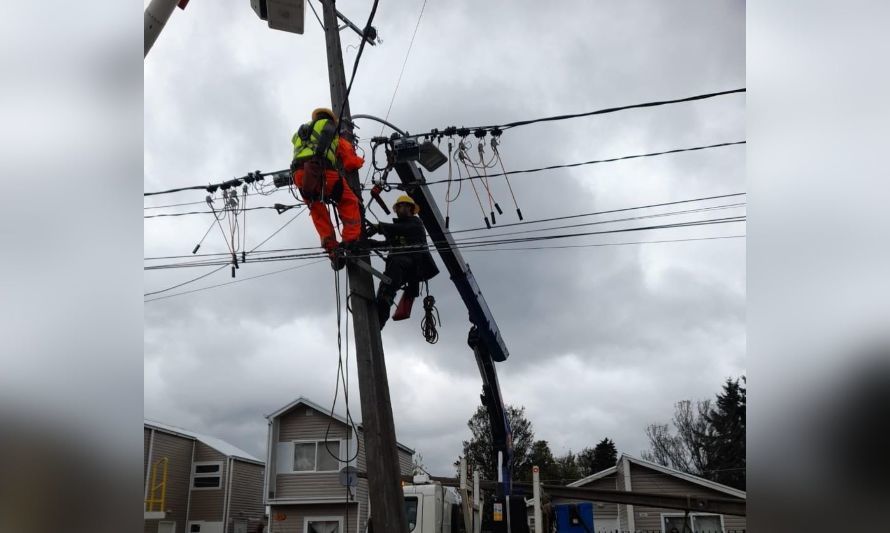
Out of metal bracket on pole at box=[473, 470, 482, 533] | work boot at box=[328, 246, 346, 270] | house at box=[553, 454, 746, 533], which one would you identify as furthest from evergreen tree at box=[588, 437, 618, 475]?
work boot at box=[328, 246, 346, 270]

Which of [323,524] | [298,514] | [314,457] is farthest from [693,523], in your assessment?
[298,514]

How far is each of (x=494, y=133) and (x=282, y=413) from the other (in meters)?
17.1

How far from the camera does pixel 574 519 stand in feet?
35.6

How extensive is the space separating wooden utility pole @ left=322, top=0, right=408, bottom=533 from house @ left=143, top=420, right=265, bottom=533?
20.1m

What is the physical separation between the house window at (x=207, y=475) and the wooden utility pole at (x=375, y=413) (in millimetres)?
21547

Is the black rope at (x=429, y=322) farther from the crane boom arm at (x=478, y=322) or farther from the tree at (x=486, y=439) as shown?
the tree at (x=486, y=439)

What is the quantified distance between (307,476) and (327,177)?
18.1 m

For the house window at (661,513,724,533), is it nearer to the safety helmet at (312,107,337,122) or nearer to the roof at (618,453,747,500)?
the roof at (618,453,747,500)

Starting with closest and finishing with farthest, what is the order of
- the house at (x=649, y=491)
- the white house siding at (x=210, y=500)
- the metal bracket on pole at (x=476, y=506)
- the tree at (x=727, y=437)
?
the metal bracket on pole at (x=476, y=506) → the house at (x=649, y=491) → the white house siding at (x=210, y=500) → the tree at (x=727, y=437)

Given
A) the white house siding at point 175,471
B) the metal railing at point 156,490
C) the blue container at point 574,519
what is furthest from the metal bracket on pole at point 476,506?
the white house siding at point 175,471

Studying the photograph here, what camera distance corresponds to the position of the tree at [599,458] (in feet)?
171
